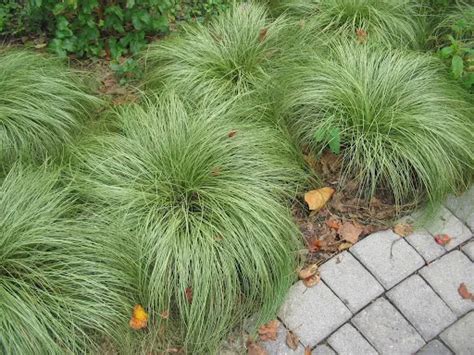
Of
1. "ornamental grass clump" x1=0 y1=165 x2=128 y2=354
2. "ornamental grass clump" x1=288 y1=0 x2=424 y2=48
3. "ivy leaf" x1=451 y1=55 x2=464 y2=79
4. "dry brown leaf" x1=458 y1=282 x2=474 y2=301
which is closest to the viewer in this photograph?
"ornamental grass clump" x1=0 y1=165 x2=128 y2=354

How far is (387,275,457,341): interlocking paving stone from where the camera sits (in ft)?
8.27

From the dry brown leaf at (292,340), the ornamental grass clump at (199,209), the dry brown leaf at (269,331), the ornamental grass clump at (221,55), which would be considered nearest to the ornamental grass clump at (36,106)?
the ornamental grass clump at (199,209)

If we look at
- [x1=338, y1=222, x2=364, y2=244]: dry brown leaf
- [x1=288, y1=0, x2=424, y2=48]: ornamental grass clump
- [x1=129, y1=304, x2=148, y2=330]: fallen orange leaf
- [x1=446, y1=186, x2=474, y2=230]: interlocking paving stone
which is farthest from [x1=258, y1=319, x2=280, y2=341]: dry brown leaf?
[x1=288, y1=0, x2=424, y2=48]: ornamental grass clump

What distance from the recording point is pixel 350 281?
8.65 feet

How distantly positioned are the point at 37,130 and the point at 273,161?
1354 mm

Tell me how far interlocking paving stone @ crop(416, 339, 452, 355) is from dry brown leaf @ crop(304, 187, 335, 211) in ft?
2.87

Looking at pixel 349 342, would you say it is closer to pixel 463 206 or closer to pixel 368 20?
pixel 463 206

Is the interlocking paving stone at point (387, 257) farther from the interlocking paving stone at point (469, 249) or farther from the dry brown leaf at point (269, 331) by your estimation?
the dry brown leaf at point (269, 331)

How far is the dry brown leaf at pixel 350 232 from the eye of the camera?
282cm

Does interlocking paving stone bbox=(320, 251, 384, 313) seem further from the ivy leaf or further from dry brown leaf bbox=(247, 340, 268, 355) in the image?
the ivy leaf

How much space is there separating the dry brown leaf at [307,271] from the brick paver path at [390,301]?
4 centimetres

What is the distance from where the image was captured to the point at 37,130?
3082 mm

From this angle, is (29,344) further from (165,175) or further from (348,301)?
(348,301)

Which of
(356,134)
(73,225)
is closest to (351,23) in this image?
(356,134)
